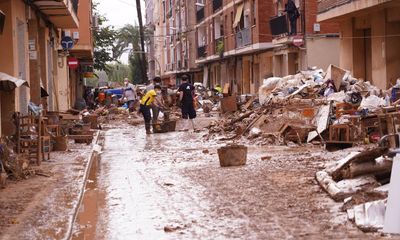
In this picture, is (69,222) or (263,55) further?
(263,55)

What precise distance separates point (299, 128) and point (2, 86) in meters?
7.02

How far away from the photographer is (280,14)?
3812 centimetres

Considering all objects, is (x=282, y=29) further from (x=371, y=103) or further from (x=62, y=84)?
(x=371, y=103)

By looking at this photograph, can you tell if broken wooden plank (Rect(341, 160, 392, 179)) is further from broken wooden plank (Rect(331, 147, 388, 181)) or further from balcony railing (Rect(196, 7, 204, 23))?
balcony railing (Rect(196, 7, 204, 23))

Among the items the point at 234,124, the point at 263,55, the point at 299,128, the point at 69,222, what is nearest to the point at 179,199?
the point at 69,222

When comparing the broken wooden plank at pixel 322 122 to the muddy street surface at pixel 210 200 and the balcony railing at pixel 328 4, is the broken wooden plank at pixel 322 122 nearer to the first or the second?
the muddy street surface at pixel 210 200

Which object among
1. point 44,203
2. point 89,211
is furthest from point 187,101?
point 89,211

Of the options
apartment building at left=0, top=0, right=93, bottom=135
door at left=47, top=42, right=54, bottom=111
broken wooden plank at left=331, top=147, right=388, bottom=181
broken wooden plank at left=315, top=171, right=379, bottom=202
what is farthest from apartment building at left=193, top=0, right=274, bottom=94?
broken wooden plank at left=315, top=171, right=379, bottom=202

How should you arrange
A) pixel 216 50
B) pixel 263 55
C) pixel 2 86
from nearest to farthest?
pixel 2 86, pixel 263 55, pixel 216 50

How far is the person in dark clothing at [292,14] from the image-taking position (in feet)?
112

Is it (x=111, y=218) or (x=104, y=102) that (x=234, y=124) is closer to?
(x=111, y=218)

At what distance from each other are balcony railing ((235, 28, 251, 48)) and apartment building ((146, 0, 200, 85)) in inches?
751

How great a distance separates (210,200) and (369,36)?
18138mm

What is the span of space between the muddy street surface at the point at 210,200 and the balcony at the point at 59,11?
20.5 feet
